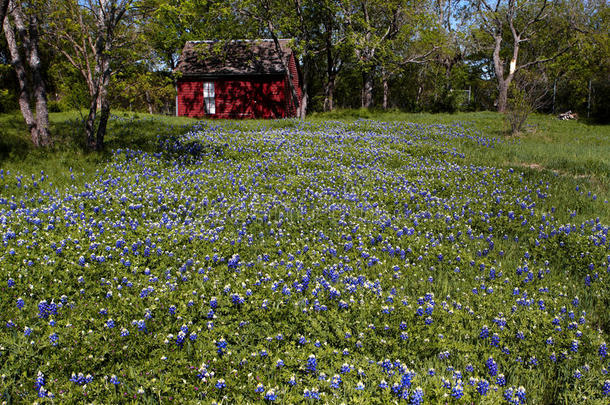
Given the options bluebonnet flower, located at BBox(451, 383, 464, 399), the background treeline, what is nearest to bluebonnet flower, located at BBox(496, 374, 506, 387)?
bluebonnet flower, located at BBox(451, 383, 464, 399)

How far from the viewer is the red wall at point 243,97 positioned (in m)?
30.3

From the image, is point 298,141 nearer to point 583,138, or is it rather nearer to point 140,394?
point 140,394

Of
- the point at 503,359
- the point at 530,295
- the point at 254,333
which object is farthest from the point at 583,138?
the point at 254,333

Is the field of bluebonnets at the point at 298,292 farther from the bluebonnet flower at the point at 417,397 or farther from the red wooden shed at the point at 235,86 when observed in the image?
the red wooden shed at the point at 235,86

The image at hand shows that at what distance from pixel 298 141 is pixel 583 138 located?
1532cm

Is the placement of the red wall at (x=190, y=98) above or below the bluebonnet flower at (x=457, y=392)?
above

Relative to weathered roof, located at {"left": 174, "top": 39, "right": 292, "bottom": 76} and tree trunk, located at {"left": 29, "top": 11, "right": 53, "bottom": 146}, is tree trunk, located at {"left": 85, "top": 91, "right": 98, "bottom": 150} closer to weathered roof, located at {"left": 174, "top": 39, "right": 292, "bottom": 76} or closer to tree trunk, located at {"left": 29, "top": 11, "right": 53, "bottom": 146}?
tree trunk, located at {"left": 29, "top": 11, "right": 53, "bottom": 146}

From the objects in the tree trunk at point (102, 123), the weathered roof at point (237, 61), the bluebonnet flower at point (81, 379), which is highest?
the weathered roof at point (237, 61)

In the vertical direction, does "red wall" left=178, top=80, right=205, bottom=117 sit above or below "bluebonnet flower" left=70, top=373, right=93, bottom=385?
above

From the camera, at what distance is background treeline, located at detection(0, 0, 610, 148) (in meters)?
12.1

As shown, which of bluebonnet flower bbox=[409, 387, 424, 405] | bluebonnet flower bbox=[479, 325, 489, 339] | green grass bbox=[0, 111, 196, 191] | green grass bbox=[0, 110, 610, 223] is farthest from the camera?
green grass bbox=[0, 111, 196, 191]

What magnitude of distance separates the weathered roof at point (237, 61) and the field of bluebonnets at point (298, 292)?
22367 millimetres

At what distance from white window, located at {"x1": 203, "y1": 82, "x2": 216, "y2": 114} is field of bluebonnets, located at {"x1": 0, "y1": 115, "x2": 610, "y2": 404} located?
2251cm

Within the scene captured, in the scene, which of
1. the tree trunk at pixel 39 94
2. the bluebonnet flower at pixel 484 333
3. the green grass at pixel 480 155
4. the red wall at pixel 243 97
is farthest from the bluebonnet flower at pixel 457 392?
the red wall at pixel 243 97
